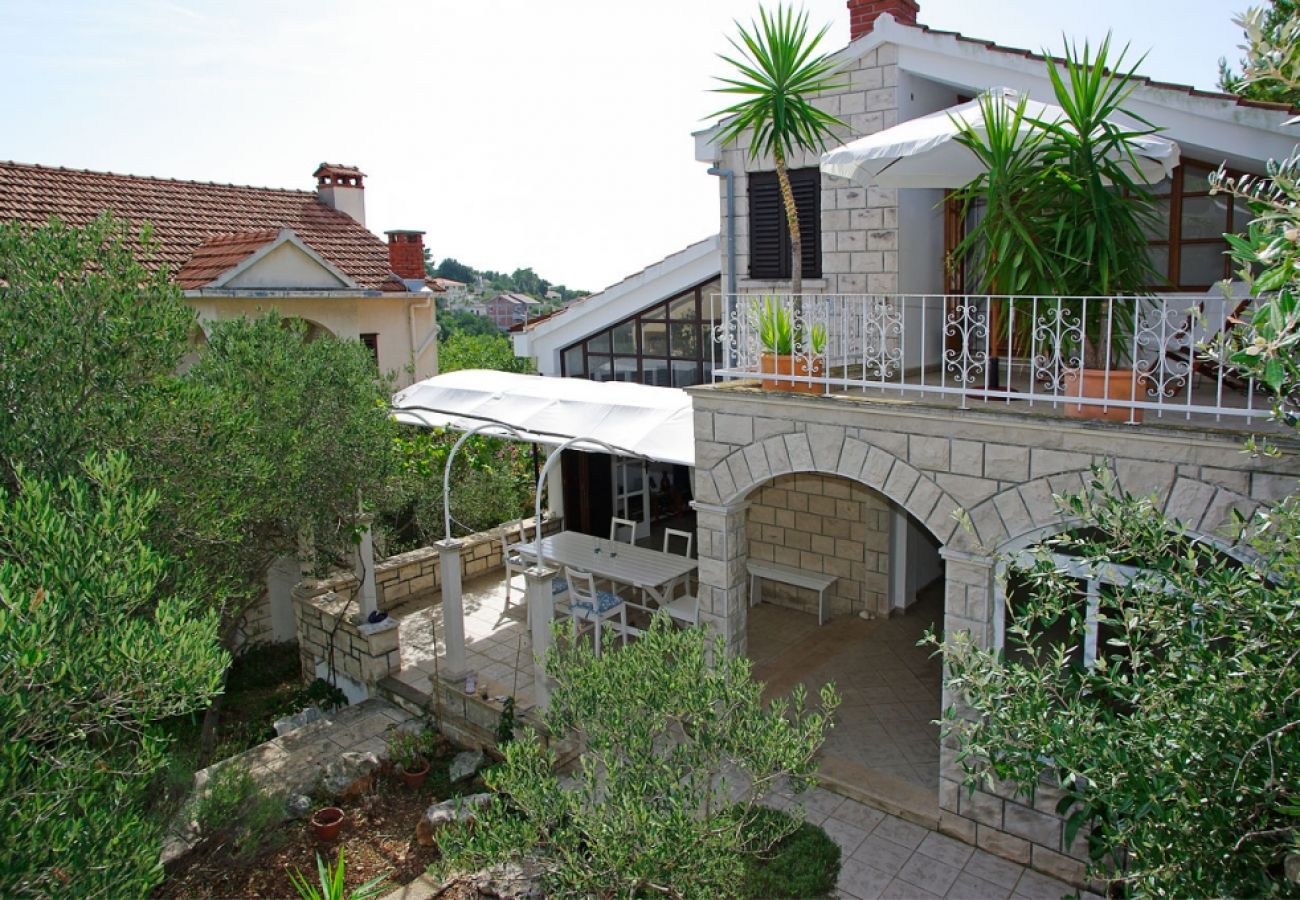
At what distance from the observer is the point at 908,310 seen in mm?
11391

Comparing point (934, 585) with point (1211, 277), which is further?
point (934, 585)

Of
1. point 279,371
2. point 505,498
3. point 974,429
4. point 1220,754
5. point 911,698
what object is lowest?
point 911,698

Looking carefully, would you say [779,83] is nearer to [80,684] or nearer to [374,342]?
[80,684]

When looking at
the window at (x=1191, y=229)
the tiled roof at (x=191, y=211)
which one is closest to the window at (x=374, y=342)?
the tiled roof at (x=191, y=211)

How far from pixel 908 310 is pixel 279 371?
7733mm

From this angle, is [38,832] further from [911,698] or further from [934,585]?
[934,585]

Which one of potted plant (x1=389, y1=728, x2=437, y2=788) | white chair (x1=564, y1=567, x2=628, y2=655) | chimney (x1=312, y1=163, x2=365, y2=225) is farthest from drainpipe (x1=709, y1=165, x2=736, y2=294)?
chimney (x1=312, y1=163, x2=365, y2=225)

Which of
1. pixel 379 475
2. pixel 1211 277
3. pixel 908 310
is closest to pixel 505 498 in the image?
pixel 379 475

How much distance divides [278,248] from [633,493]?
8.28 m

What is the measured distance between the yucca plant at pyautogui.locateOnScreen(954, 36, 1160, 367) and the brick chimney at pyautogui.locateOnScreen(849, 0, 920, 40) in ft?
15.3

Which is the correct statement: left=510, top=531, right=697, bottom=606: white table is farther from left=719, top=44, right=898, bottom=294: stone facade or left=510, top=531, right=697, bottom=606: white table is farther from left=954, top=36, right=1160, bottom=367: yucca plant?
left=954, top=36, right=1160, bottom=367: yucca plant

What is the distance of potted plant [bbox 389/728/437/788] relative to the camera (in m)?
9.65

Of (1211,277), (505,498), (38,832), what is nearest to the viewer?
(38,832)

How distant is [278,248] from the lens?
1661 cm
